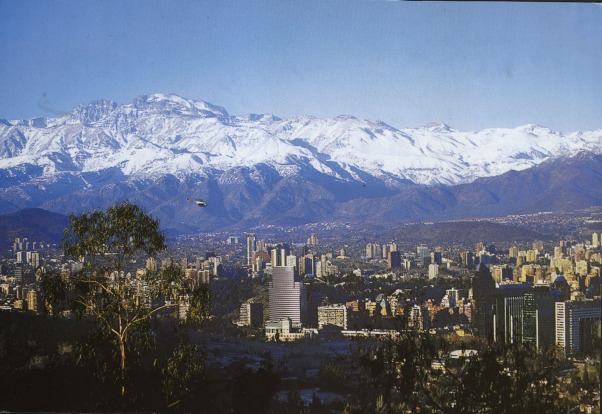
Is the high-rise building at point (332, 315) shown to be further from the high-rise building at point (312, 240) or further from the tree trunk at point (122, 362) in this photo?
the tree trunk at point (122, 362)

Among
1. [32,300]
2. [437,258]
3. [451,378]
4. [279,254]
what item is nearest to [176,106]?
[279,254]

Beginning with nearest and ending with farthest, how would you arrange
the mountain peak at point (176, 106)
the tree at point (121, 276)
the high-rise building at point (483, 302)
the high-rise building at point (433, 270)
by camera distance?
the tree at point (121, 276), the high-rise building at point (483, 302), the high-rise building at point (433, 270), the mountain peak at point (176, 106)

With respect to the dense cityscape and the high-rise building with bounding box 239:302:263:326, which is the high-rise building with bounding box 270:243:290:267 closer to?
the dense cityscape

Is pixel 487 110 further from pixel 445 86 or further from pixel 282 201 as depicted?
pixel 282 201

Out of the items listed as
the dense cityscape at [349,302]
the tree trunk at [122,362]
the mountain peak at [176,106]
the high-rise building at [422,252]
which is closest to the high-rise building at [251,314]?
the dense cityscape at [349,302]

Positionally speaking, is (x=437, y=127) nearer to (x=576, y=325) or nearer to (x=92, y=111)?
(x=576, y=325)

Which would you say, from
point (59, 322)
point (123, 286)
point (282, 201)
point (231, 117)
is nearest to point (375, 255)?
point (282, 201)
